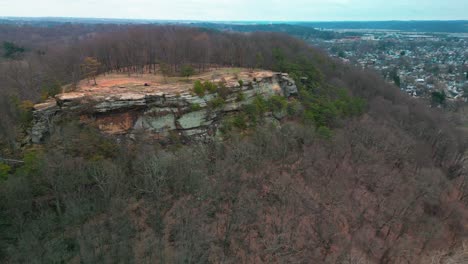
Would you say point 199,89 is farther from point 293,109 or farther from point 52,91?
point 52,91

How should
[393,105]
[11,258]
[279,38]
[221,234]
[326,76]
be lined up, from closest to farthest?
[11,258] < [221,234] < [393,105] < [326,76] < [279,38]

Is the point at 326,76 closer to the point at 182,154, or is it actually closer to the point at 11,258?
the point at 182,154

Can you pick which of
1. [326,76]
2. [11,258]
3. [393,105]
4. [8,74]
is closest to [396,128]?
[393,105]

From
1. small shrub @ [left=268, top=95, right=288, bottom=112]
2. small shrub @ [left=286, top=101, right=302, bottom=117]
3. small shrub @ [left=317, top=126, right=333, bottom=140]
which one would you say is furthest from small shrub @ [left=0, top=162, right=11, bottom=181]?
small shrub @ [left=286, top=101, right=302, bottom=117]

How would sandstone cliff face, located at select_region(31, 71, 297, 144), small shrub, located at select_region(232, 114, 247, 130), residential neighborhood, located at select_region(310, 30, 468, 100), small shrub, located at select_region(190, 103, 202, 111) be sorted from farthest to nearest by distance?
residential neighborhood, located at select_region(310, 30, 468, 100) < small shrub, located at select_region(232, 114, 247, 130) < small shrub, located at select_region(190, 103, 202, 111) < sandstone cliff face, located at select_region(31, 71, 297, 144)

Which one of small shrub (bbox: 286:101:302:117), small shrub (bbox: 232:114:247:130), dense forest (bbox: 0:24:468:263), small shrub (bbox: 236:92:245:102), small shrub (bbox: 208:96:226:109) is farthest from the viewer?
small shrub (bbox: 286:101:302:117)

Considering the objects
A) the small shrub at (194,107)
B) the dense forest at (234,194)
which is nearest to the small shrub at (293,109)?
the dense forest at (234,194)

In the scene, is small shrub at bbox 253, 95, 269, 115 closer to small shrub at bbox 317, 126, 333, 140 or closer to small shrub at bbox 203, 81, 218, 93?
small shrub at bbox 203, 81, 218, 93

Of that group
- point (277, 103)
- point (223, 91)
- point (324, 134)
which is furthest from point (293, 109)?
point (223, 91)

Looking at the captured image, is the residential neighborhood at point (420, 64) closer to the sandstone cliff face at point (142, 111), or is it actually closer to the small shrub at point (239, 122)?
the small shrub at point (239, 122)
